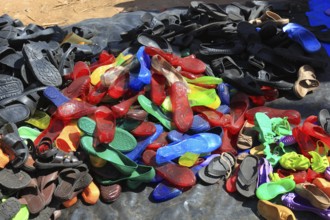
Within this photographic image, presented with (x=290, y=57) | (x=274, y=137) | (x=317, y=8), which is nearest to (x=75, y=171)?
(x=274, y=137)

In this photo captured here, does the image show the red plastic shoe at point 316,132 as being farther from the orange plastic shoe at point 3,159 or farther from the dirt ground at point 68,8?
the dirt ground at point 68,8

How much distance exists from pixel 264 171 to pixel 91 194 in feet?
2.63

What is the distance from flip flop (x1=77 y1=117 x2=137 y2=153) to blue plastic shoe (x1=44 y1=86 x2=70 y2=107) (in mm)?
214

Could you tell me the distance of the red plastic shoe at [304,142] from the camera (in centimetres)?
195

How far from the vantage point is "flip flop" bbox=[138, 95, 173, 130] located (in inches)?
82.4

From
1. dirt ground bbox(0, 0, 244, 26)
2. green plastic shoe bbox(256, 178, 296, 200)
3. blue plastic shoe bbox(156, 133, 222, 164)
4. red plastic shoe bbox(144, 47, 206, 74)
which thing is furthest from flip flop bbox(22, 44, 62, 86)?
dirt ground bbox(0, 0, 244, 26)

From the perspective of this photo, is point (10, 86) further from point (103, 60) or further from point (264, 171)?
point (264, 171)

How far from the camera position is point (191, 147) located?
197 centimetres

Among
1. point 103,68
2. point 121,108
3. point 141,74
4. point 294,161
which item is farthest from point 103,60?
point 294,161

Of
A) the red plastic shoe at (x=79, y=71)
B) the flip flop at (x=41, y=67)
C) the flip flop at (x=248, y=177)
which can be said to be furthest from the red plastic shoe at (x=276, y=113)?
the flip flop at (x=41, y=67)

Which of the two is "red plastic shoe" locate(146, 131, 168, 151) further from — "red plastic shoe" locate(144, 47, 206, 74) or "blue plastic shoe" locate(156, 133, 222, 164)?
"red plastic shoe" locate(144, 47, 206, 74)

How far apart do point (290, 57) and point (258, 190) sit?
0.98 m

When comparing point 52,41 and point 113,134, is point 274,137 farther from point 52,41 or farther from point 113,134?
point 52,41

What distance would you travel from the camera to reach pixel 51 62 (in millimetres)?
2406
